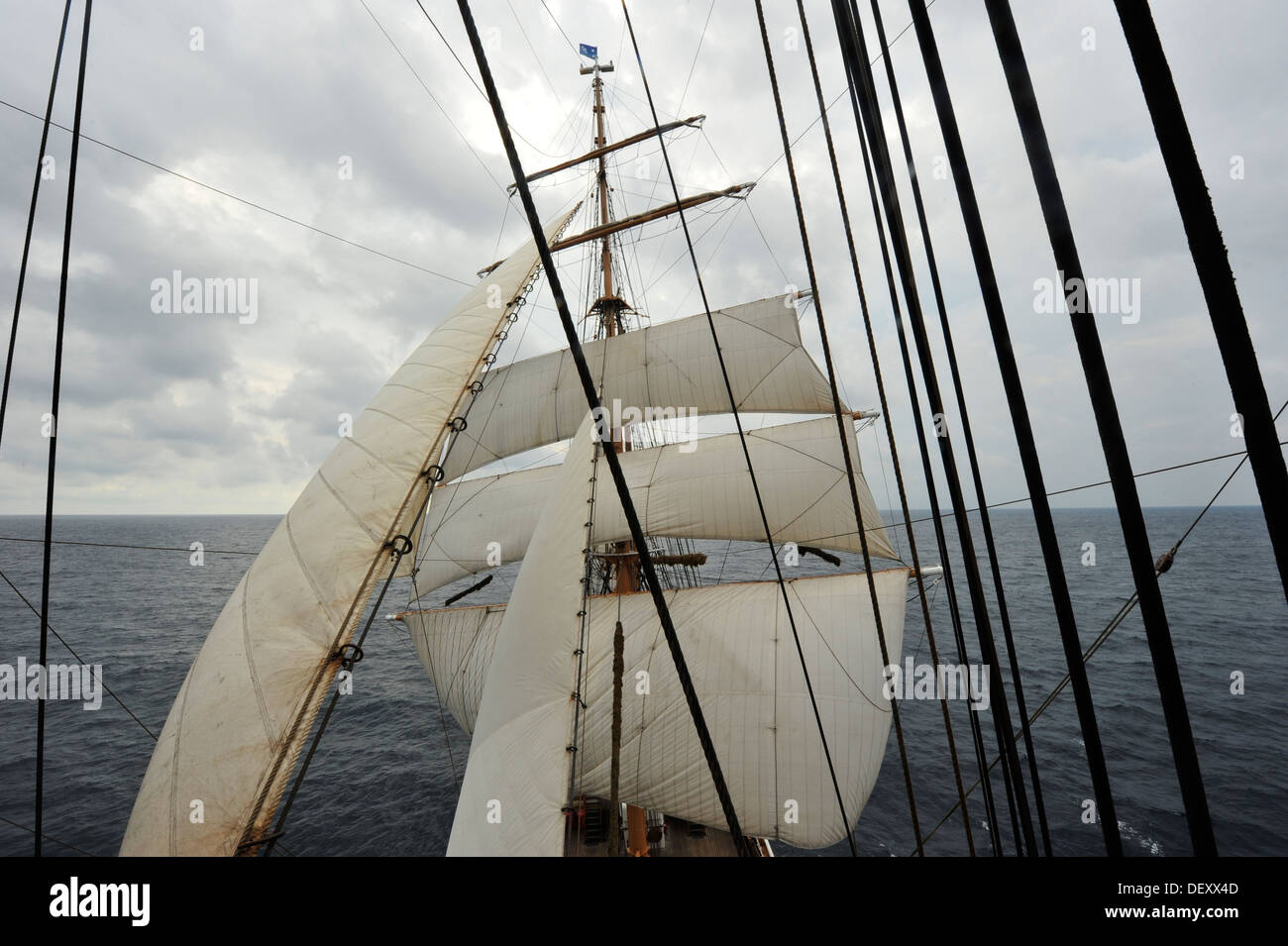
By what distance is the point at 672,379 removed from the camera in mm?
19484

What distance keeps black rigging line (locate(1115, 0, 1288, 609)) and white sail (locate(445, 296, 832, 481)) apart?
56.9ft

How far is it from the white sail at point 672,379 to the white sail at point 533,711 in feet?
42.2

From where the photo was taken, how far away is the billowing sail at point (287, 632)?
3.65 metres

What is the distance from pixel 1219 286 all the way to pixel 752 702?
1322 centimetres

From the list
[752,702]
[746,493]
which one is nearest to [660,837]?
[752,702]

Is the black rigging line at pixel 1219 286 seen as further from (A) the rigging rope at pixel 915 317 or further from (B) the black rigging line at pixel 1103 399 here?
(A) the rigging rope at pixel 915 317

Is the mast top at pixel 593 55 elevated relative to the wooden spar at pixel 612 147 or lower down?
elevated

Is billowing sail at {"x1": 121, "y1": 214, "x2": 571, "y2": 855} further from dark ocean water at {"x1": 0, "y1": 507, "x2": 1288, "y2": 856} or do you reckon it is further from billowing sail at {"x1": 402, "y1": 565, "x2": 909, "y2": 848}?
dark ocean water at {"x1": 0, "y1": 507, "x2": 1288, "y2": 856}

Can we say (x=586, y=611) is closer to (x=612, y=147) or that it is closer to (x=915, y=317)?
(x=915, y=317)

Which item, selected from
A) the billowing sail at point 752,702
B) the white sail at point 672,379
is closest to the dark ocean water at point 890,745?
the billowing sail at point 752,702

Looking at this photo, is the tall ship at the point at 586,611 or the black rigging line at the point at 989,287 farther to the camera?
the tall ship at the point at 586,611
